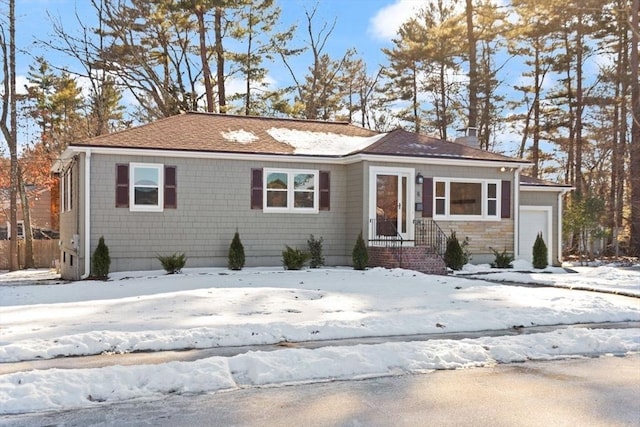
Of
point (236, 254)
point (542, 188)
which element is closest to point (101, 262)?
point (236, 254)

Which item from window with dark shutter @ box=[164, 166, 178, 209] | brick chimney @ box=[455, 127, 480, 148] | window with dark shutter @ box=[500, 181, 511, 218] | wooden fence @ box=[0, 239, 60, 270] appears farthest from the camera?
wooden fence @ box=[0, 239, 60, 270]

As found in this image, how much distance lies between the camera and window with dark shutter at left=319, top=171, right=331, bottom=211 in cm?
1680

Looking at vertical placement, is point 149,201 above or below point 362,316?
above

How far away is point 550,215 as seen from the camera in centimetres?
1959

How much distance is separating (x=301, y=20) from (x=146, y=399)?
2906 centimetres

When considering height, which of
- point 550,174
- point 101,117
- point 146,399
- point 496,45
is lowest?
point 146,399

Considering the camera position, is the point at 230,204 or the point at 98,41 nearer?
the point at 230,204

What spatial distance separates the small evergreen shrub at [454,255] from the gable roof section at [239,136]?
12.7ft

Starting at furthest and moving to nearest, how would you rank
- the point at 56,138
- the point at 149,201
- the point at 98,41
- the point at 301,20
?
→ the point at 56,138 → the point at 301,20 → the point at 98,41 → the point at 149,201

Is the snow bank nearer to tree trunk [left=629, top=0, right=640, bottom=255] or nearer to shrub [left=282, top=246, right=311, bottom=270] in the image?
shrub [left=282, top=246, right=311, bottom=270]

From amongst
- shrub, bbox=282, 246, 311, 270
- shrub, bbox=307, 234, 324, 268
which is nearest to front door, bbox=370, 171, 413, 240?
shrub, bbox=307, 234, 324, 268

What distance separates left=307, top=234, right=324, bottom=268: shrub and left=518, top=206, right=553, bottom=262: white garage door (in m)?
6.95

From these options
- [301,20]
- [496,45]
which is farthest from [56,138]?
[496,45]

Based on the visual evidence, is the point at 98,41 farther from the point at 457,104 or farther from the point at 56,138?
the point at 457,104
